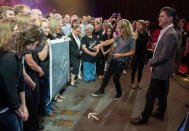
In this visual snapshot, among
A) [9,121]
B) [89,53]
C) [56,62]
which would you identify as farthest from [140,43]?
[9,121]

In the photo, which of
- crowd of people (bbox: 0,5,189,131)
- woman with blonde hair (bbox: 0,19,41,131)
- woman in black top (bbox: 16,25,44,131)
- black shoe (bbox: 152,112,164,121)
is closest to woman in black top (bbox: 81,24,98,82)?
crowd of people (bbox: 0,5,189,131)

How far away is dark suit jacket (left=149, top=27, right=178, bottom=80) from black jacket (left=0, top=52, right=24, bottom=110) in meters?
1.87

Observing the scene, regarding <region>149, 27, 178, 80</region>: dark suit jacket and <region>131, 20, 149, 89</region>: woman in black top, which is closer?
<region>149, 27, 178, 80</region>: dark suit jacket

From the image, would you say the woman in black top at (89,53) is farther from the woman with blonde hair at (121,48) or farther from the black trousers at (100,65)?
the woman with blonde hair at (121,48)

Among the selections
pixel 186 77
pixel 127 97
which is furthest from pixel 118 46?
pixel 186 77

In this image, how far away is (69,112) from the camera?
3.29 m

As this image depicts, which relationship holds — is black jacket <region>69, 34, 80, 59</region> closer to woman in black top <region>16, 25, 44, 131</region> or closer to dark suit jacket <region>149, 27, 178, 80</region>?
woman in black top <region>16, 25, 44, 131</region>

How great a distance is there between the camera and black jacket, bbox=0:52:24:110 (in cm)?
140

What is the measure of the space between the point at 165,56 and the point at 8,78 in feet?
6.50

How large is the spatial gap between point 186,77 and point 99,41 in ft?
9.46

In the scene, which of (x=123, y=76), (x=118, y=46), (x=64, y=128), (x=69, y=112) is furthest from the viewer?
(x=123, y=76)

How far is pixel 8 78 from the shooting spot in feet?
4.65

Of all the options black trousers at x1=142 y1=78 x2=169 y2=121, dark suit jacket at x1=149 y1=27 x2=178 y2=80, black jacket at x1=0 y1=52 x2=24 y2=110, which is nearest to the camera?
black jacket at x1=0 y1=52 x2=24 y2=110

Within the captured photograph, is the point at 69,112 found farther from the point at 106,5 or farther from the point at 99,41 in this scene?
the point at 106,5
